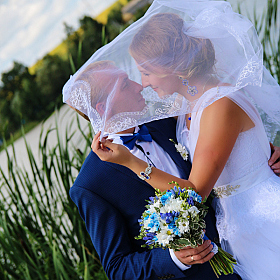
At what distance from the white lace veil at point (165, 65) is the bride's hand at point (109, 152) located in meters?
0.06

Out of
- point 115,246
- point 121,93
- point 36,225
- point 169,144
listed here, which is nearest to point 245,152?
point 169,144

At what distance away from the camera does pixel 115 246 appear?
1.30m

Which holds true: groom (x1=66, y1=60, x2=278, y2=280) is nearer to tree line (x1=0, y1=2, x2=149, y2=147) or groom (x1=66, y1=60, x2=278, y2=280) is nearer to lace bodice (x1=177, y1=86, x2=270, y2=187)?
lace bodice (x1=177, y1=86, x2=270, y2=187)

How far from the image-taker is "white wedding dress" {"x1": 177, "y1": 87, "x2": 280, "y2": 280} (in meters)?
1.28

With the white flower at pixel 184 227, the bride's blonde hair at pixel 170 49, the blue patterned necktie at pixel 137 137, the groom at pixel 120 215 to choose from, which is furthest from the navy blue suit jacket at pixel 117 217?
the bride's blonde hair at pixel 170 49

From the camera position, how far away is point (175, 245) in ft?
3.27

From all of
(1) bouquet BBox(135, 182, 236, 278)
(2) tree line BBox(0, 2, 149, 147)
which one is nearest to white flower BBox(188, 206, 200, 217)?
(1) bouquet BBox(135, 182, 236, 278)

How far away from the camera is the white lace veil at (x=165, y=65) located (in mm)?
1156

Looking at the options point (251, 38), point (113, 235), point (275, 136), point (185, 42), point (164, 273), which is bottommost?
point (275, 136)

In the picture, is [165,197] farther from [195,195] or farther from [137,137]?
[137,137]

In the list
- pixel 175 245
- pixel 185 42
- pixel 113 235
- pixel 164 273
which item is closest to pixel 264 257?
pixel 164 273

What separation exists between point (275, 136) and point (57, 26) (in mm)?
4332

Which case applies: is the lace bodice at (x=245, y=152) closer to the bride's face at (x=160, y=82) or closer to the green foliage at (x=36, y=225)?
the bride's face at (x=160, y=82)

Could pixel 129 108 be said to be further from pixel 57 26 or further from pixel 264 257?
pixel 57 26
